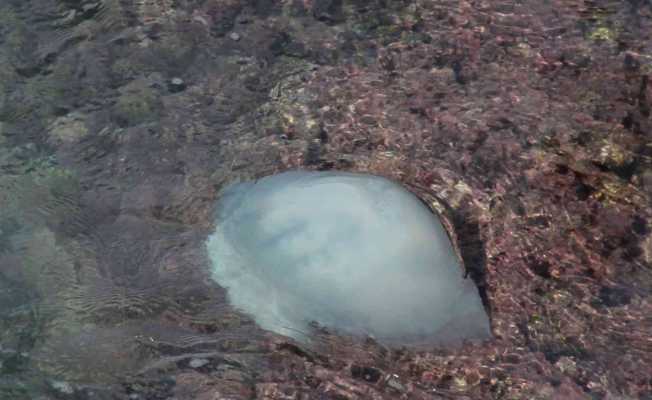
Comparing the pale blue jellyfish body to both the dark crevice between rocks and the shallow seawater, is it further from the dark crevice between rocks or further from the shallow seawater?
the dark crevice between rocks

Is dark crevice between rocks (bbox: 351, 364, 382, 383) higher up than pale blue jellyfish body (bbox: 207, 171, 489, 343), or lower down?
lower down

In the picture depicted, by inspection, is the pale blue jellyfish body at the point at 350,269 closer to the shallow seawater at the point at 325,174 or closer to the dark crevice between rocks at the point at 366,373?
the shallow seawater at the point at 325,174

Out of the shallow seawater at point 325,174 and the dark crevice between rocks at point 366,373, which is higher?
the shallow seawater at point 325,174

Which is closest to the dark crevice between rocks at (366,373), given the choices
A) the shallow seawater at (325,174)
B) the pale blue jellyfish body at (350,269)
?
the shallow seawater at (325,174)

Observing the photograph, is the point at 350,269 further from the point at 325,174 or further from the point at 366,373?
the point at 325,174

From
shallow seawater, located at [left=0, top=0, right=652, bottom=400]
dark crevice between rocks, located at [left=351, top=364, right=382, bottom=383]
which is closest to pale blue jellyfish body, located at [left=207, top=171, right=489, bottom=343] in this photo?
shallow seawater, located at [left=0, top=0, right=652, bottom=400]

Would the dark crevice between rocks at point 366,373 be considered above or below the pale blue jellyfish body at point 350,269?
below
